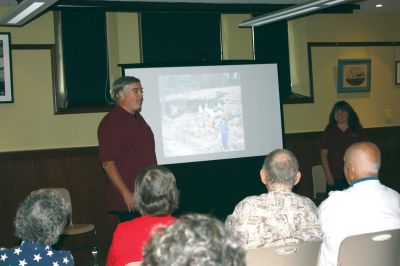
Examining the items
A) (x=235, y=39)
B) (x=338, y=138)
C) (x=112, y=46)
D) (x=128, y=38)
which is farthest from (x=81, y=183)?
(x=338, y=138)

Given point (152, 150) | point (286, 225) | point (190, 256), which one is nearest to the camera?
point (190, 256)

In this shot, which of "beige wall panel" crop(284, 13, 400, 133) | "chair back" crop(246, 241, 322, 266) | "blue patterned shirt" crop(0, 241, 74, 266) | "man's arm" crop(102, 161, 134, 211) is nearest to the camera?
"blue patterned shirt" crop(0, 241, 74, 266)

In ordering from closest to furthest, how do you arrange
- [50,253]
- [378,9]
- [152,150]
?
[50,253] < [152,150] < [378,9]

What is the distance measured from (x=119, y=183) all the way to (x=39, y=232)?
6.59ft

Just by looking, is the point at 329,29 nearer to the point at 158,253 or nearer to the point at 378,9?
the point at 378,9

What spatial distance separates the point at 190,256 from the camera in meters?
1.29

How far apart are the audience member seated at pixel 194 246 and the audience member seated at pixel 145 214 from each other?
4.73 ft

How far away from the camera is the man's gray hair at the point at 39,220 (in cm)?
259

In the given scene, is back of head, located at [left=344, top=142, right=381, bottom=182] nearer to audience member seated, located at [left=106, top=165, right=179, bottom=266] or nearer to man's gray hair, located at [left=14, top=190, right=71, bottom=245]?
audience member seated, located at [left=106, top=165, right=179, bottom=266]

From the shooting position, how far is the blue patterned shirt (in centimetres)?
251

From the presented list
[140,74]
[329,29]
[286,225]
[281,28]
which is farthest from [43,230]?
[329,29]

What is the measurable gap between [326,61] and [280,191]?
18.0 ft

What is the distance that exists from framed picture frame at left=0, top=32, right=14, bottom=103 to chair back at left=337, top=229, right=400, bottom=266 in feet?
15.5

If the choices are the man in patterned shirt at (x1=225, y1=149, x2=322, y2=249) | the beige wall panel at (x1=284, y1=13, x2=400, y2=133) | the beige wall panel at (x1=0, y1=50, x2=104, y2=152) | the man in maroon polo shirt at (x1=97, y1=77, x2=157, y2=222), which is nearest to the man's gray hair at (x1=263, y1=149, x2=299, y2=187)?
the man in patterned shirt at (x1=225, y1=149, x2=322, y2=249)
